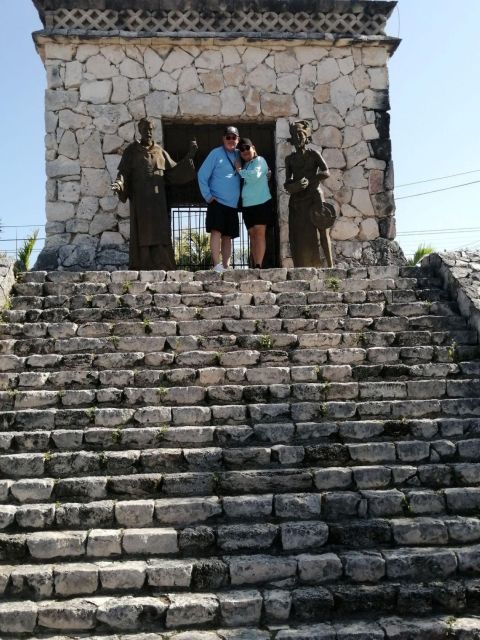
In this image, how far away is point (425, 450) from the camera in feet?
15.3

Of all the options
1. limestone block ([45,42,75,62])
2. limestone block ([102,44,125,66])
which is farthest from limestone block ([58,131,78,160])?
limestone block ([102,44,125,66])

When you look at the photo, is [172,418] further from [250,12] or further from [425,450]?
[250,12]

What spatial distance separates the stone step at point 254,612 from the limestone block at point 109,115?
659 centimetres

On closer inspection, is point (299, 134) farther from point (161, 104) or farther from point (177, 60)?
point (177, 60)

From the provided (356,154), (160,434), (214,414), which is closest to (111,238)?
(356,154)

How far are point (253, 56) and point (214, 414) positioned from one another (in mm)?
5942

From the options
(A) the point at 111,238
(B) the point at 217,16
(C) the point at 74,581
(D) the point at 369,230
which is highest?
(B) the point at 217,16

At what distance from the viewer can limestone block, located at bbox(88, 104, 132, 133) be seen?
359 inches

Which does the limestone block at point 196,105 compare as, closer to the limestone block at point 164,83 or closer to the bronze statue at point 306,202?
the limestone block at point 164,83

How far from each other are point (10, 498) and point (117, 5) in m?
6.89

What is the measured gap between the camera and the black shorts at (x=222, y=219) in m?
7.66

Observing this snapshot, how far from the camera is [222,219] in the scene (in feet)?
25.2

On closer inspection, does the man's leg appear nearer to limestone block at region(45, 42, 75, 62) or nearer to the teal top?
the teal top

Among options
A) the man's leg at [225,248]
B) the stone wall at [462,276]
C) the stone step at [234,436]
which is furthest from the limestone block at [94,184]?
the stone step at [234,436]
